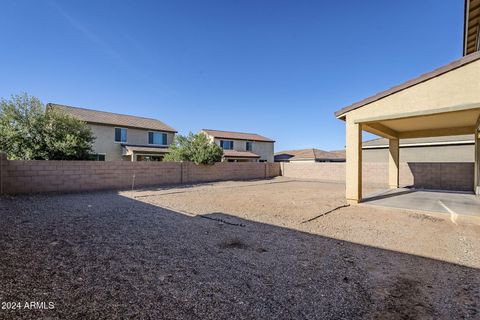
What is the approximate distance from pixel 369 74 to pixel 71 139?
64.9 feet

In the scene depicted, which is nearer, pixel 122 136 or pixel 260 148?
pixel 122 136

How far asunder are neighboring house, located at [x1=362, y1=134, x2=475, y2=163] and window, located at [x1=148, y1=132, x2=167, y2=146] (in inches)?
797

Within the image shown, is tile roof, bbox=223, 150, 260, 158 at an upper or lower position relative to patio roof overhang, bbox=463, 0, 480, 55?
lower

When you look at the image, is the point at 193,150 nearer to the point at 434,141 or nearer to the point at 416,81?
the point at 416,81

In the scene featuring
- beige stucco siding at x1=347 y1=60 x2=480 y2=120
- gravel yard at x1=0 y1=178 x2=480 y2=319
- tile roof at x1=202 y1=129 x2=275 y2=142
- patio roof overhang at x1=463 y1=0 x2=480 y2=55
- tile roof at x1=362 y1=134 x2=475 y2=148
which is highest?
patio roof overhang at x1=463 y1=0 x2=480 y2=55

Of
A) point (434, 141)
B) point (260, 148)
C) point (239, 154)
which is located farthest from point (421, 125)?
point (260, 148)

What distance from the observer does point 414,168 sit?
1388 cm

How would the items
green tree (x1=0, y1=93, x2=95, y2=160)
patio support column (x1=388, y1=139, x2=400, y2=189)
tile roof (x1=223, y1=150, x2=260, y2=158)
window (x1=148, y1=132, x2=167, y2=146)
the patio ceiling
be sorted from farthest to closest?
→ 1. tile roof (x1=223, y1=150, x2=260, y2=158)
2. window (x1=148, y1=132, x2=167, y2=146)
3. patio support column (x1=388, y1=139, x2=400, y2=189)
4. green tree (x1=0, y1=93, x2=95, y2=160)
5. the patio ceiling

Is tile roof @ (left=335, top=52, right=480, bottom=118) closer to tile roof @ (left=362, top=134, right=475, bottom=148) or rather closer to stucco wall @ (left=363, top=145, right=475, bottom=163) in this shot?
tile roof @ (left=362, top=134, right=475, bottom=148)

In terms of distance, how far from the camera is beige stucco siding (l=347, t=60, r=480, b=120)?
5.63m

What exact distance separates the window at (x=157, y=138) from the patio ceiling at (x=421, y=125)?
64.3 ft

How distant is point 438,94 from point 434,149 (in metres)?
13.1

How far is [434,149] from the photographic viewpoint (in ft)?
52.5

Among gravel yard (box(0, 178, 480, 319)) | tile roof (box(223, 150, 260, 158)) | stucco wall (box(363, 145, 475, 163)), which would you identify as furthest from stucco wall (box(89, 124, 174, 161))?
stucco wall (box(363, 145, 475, 163))
